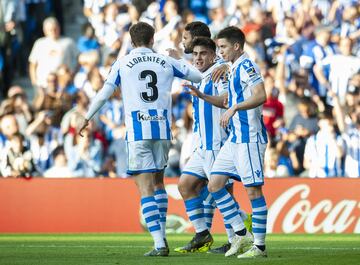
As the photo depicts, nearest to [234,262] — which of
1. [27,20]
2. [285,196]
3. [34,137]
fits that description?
[285,196]

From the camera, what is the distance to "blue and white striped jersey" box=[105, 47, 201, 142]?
12.2 meters

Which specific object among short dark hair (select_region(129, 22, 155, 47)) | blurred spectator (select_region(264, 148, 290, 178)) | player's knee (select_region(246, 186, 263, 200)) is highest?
short dark hair (select_region(129, 22, 155, 47))

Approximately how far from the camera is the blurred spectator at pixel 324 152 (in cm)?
1891

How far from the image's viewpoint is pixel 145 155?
40.1 ft

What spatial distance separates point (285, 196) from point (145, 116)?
5915mm

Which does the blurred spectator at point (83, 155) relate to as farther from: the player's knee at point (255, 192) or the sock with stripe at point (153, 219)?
the player's knee at point (255, 192)

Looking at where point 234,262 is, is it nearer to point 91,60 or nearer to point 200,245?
point 200,245

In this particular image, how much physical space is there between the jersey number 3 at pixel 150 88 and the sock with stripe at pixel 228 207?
1142 mm

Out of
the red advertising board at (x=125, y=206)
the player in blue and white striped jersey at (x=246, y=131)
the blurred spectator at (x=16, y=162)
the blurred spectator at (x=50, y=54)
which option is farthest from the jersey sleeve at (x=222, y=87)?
the blurred spectator at (x=50, y=54)

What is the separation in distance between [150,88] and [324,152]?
285 inches

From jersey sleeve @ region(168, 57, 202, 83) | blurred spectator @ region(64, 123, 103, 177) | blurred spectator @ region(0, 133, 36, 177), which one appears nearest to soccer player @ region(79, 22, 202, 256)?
jersey sleeve @ region(168, 57, 202, 83)

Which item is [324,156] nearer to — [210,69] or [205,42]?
[210,69]

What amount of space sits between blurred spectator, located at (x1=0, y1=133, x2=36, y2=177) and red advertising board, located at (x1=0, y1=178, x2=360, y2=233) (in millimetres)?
721

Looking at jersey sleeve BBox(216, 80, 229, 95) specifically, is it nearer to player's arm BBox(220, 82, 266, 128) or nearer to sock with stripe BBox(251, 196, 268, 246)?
player's arm BBox(220, 82, 266, 128)
